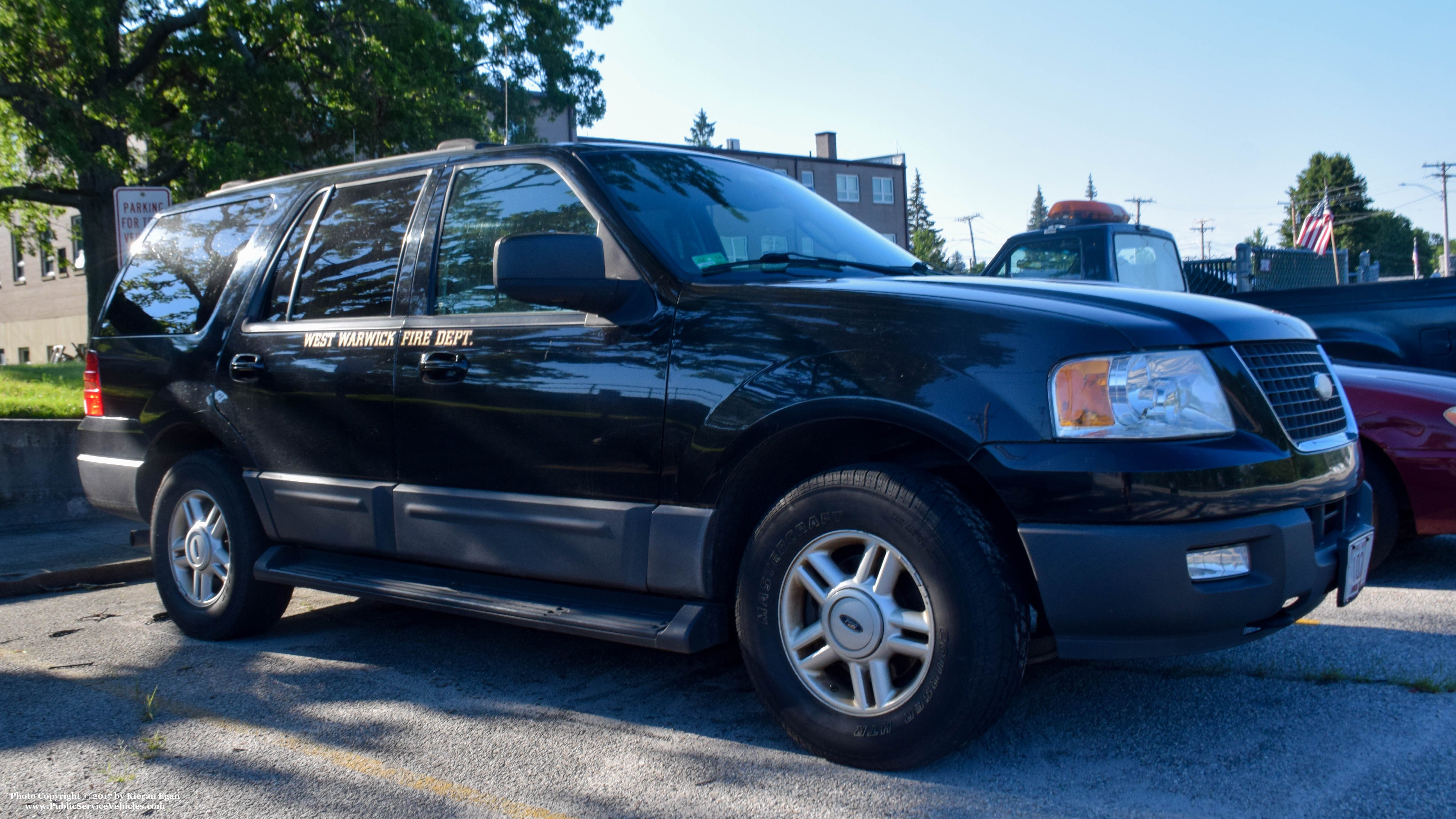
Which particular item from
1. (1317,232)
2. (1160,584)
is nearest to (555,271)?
(1160,584)

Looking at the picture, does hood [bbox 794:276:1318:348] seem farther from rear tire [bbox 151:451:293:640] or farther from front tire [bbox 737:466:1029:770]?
rear tire [bbox 151:451:293:640]

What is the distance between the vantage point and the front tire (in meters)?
2.85

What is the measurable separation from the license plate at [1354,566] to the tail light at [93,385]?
535 cm

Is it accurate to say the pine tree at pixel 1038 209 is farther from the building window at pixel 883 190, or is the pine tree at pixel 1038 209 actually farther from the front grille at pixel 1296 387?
the front grille at pixel 1296 387

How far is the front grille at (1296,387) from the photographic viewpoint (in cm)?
304

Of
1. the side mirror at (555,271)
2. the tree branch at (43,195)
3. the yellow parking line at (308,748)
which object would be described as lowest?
the yellow parking line at (308,748)

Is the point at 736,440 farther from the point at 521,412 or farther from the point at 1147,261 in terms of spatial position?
the point at 1147,261

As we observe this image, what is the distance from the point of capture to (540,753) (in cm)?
337

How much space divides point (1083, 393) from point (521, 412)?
A: 1.89 m

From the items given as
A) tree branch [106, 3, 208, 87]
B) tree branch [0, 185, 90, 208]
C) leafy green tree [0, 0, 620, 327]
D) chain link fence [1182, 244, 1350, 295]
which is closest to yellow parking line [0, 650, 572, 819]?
chain link fence [1182, 244, 1350, 295]

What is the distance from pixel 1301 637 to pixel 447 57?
1866cm

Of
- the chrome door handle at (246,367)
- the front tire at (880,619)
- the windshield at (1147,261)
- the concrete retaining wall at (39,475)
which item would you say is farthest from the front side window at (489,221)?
the windshield at (1147,261)

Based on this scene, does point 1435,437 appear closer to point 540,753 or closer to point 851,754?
point 851,754

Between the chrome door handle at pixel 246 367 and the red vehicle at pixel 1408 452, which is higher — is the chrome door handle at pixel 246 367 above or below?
above
